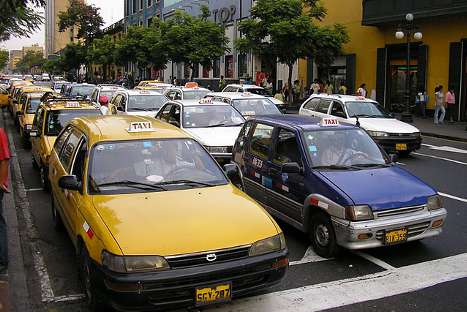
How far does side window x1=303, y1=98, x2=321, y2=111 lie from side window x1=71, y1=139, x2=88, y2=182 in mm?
11320

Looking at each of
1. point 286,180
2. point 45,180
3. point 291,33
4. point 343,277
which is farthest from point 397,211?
point 291,33

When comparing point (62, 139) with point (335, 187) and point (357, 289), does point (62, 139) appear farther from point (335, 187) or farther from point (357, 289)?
point (357, 289)

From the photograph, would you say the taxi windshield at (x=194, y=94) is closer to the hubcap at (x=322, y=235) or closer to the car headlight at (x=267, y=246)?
the hubcap at (x=322, y=235)

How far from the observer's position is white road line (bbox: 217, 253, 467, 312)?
5.27m

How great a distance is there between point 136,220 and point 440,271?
362cm

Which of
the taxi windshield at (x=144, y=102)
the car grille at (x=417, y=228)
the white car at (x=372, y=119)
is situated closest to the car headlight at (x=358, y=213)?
the car grille at (x=417, y=228)

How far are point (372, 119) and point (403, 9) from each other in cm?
1329

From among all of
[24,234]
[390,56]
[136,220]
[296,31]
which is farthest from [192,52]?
[136,220]

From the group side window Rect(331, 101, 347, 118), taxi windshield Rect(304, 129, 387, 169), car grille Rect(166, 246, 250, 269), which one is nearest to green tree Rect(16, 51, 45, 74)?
side window Rect(331, 101, 347, 118)

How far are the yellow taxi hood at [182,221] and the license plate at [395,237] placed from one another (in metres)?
1.90

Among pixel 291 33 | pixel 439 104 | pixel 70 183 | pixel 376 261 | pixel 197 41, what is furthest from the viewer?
pixel 197 41

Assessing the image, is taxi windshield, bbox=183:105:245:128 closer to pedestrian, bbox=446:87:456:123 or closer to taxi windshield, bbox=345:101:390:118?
taxi windshield, bbox=345:101:390:118

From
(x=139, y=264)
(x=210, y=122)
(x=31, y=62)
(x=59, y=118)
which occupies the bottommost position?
Answer: (x=139, y=264)

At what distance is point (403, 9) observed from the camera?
26391 millimetres
